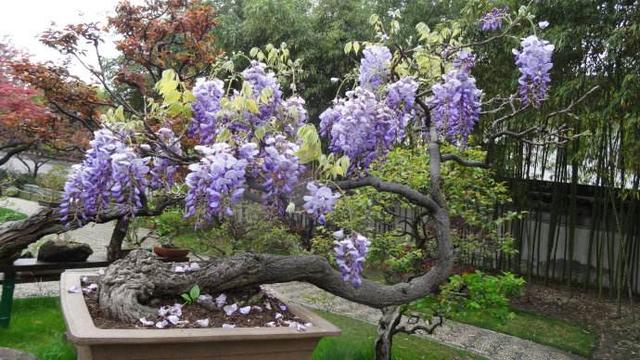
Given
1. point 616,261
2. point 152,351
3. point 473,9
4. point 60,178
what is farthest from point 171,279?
point 60,178

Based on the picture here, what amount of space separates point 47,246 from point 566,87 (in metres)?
4.33

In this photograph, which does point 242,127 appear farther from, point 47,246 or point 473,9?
point 473,9

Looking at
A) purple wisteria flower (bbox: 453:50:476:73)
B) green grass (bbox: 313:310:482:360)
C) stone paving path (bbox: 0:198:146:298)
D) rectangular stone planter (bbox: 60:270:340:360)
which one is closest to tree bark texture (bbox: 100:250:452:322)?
rectangular stone planter (bbox: 60:270:340:360)

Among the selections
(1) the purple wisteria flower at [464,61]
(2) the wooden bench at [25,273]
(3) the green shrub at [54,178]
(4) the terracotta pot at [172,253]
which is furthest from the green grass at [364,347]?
(3) the green shrub at [54,178]

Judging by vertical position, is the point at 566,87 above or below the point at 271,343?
above

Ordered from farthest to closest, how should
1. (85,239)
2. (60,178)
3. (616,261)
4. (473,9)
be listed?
(60,178)
(85,239)
(616,261)
(473,9)

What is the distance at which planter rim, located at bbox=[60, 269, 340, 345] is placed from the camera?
1.38 metres

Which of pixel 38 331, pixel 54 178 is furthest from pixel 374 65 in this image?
pixel 54 178

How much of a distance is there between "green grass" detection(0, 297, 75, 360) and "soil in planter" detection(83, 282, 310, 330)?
132 cm

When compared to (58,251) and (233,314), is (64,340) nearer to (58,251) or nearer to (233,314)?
(58,251)

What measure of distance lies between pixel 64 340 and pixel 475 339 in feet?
10.2

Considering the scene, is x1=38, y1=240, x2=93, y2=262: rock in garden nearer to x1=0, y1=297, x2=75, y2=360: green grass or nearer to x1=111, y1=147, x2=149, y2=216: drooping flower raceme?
x1=0, y1=297, x2=75, y2=360: green grass

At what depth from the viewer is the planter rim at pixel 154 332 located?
4.52 feet

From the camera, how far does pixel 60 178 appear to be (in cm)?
1278
